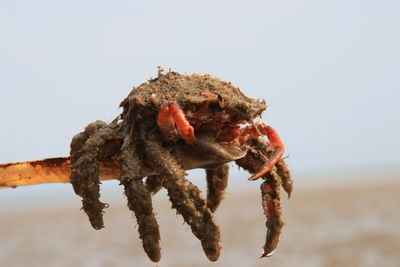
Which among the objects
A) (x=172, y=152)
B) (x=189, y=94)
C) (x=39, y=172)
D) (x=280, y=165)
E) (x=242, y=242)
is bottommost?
(x=242, y=242)

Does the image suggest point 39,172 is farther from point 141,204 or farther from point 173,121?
point 173,121

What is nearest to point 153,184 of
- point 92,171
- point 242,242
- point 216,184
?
point 216,184

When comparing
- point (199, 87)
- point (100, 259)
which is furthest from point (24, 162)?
point (100, 259)

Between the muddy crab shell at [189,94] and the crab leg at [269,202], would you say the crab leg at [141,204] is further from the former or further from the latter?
the crab leg at [269,202]

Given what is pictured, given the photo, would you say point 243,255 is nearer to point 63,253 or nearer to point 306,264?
point 306,264

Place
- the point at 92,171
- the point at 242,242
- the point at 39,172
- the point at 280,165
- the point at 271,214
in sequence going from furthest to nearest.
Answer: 1. the point at 242,242
2. the point at 280,165
3. the point at 39,172
4. the point at 271,214
5. the point at 92,171

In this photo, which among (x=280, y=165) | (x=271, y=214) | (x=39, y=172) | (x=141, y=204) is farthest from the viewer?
(x=280, y=165)

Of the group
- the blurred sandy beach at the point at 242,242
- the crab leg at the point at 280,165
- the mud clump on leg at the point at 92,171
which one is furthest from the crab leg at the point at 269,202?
the blurred sandy beach at the point at 242,242

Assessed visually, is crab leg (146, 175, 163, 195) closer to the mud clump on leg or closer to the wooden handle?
the wooden handle
